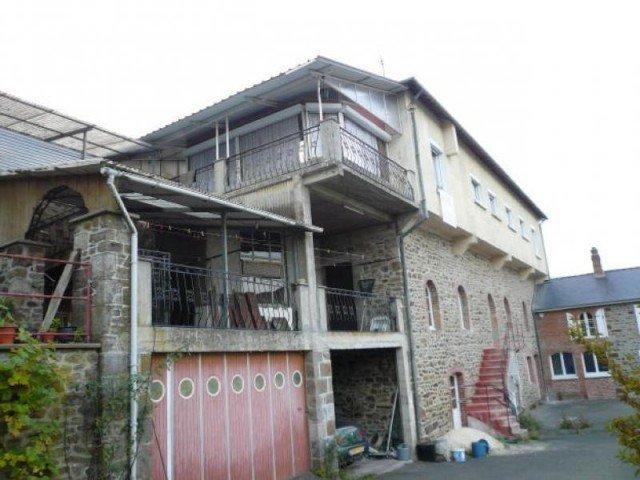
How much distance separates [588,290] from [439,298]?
13637 mm

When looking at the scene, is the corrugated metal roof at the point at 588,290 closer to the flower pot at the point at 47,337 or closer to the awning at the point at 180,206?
the awning at the point at 180,206

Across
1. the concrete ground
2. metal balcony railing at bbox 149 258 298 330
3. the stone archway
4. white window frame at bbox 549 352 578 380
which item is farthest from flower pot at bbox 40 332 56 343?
white window frame at bbox 549 352 578 380

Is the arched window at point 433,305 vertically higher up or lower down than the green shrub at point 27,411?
higher up

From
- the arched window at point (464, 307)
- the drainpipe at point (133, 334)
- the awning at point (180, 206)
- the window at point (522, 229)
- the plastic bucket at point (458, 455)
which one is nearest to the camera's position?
the drainpipe at point (133, 334)

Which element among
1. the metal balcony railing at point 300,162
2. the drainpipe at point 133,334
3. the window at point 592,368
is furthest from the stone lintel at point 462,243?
the drainpipe at point 133,334

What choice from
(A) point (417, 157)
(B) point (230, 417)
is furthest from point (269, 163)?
(B) point (230, 417)

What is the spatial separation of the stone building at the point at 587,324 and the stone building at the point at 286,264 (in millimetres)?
5704

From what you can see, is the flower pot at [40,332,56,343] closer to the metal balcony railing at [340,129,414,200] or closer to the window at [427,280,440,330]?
the metal balcony railing at [340,129,414,200]

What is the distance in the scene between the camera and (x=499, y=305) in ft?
66.9

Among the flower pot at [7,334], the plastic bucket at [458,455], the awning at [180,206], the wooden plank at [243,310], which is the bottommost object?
the plastic bucket at [458,455]

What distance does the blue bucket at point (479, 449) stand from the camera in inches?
486

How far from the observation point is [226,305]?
337 inches

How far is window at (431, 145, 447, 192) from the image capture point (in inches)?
607

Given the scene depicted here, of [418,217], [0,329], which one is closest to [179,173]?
[418,217]
